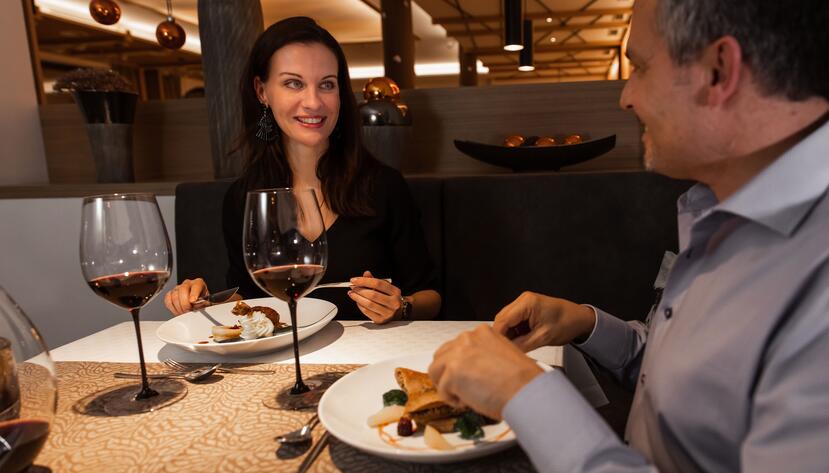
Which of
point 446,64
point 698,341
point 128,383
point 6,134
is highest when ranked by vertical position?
point 446,64

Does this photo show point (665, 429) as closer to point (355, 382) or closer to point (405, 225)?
point (355, 382)

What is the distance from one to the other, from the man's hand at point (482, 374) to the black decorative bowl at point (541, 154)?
1.46 metres

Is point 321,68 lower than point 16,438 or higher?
higher

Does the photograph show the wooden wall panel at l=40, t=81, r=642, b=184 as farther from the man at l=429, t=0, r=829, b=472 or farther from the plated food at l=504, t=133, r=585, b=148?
the man at l=429, t=0, r=829, b=472

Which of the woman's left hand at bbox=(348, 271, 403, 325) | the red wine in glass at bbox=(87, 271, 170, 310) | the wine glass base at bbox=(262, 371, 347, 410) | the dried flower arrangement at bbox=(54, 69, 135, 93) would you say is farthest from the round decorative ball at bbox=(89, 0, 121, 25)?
the wine glass base at bbox=(262, 371, 347, 410)

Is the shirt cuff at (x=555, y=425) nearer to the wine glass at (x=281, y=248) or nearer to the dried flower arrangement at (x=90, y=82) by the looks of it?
the wine glass at (x=281, y=248)

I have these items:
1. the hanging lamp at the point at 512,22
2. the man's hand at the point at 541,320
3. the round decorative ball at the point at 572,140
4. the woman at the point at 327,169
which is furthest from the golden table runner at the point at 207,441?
the hanging lamp at the point at 512,22

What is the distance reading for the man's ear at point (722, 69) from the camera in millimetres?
607

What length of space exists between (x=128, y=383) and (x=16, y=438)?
1.14 feet

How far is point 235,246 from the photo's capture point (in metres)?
1.77

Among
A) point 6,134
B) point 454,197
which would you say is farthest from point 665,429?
point 6,134

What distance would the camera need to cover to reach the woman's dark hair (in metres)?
1.67

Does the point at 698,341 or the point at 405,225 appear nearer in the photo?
the point at 698,341

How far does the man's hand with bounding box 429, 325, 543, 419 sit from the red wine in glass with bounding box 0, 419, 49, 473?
394 millimetres
